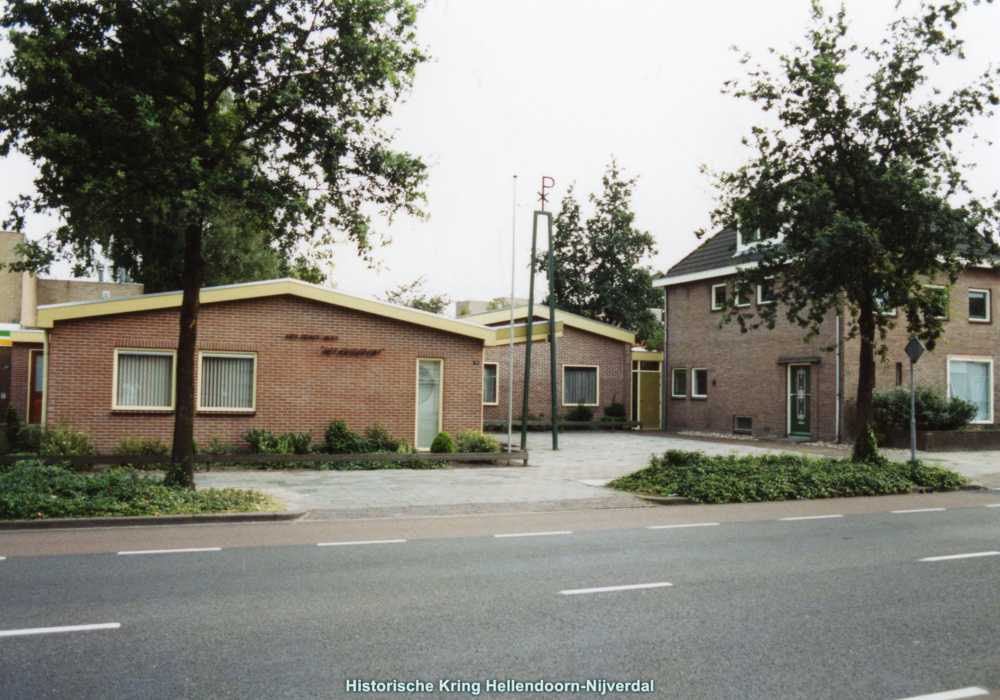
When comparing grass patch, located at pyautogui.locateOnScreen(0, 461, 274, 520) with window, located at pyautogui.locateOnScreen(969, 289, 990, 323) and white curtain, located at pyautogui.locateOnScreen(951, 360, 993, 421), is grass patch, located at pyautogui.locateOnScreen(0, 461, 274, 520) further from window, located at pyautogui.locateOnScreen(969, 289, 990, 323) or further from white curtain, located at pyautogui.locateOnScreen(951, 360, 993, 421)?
Result: window, located at pyautogui.locateOnScreen(969, 289, 990, 323)

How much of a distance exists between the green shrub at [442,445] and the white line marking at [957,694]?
570 inches

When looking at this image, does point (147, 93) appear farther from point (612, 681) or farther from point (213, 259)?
point (213, 259)

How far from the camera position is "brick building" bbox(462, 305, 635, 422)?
105 ft

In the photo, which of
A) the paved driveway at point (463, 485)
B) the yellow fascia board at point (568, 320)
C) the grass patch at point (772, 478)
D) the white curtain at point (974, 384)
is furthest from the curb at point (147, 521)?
the white curtain at point (974, 384)

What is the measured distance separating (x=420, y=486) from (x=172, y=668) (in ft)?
32.4

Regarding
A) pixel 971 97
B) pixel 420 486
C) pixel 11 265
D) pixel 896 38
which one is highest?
pixel 896 38

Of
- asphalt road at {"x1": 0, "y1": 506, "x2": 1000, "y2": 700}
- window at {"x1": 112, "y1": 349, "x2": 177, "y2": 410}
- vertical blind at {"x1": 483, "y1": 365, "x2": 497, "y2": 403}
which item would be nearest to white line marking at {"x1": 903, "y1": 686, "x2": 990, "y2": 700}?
asphalt road at {"x1": 0, "y1": 506, "x2": 1000, "y2": 700}

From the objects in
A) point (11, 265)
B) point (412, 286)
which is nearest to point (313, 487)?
point (11, 265)

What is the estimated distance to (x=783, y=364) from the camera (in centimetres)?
2694

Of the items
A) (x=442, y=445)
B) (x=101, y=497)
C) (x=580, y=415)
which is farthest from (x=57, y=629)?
(x=580, y=415)

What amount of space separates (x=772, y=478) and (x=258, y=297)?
11691mm

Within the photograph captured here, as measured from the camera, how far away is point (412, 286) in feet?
185

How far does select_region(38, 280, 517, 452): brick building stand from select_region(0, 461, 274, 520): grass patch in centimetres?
542

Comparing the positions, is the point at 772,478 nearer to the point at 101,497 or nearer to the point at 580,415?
the point at 101,497
